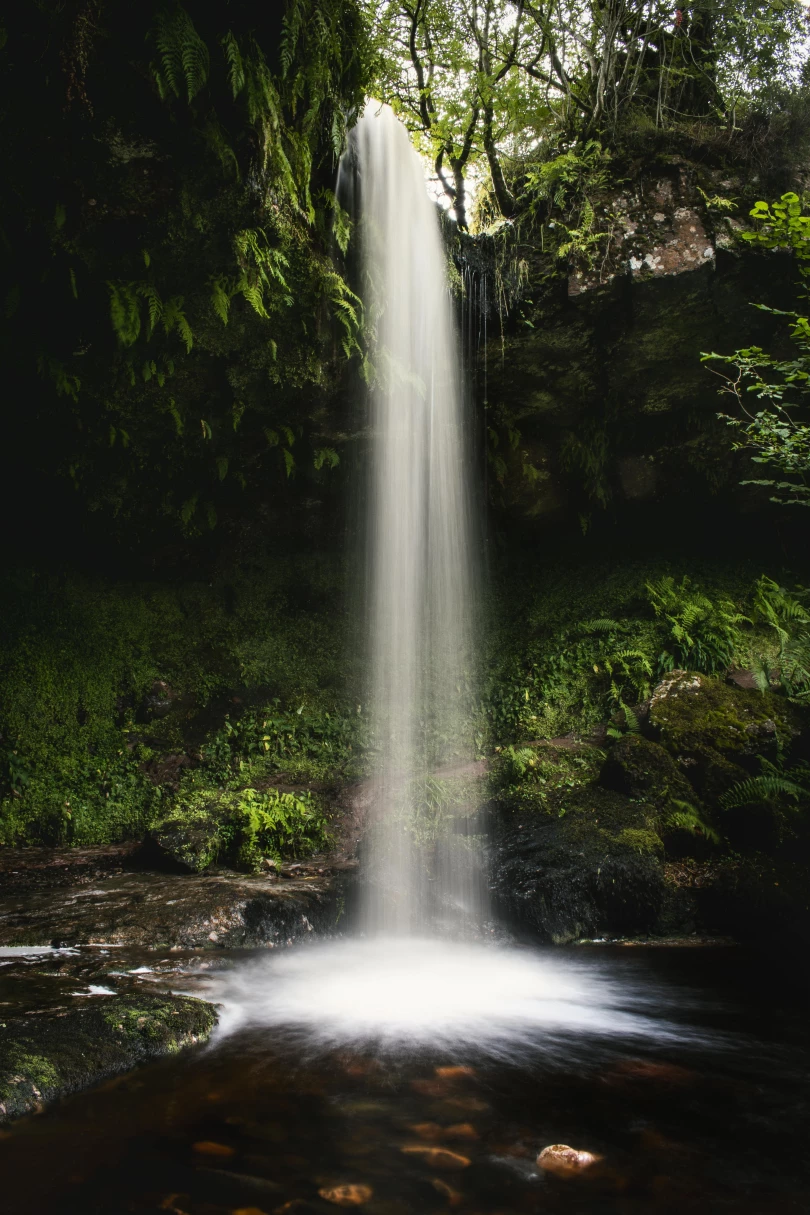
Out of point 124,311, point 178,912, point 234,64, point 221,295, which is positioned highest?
point 234,64

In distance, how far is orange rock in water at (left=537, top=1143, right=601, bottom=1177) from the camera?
2.36 m

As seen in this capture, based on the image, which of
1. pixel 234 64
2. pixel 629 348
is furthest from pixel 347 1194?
pixel 629 348

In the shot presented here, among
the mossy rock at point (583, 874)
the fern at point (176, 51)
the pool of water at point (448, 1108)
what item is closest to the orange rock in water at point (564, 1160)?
the pool of water at point (448, 1108)

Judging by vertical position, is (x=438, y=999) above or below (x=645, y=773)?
below

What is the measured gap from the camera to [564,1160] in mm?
2412

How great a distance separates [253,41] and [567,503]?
23.4 ft

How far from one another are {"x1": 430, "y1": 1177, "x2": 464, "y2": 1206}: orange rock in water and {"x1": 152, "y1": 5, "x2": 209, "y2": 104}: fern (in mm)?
7143

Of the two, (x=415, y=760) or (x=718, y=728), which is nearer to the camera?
(x=718, y=728)

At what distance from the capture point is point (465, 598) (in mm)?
10570

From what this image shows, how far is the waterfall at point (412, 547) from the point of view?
20.7ft

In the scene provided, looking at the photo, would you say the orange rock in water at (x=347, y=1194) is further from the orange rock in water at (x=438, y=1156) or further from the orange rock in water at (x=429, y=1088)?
the orange rock in water at (x=429, y=1088)

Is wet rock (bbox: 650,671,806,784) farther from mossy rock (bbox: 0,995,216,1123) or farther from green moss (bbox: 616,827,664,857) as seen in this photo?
mossy rock (bbox: 0,995,216,1123)

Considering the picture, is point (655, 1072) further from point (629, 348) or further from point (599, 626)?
point (629, 348)

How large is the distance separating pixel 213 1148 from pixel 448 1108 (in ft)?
3.26
